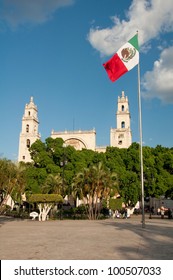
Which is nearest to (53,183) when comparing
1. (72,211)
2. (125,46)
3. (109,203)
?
(72,211)

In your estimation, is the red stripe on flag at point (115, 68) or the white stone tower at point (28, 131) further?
the white stone tower at point (28, 131)

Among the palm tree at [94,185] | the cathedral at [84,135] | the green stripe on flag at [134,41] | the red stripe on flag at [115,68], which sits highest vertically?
the cathedral at [84,135]

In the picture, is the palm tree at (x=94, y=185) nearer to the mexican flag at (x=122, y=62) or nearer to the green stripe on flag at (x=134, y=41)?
the mexican flag at (x=122, y=62)

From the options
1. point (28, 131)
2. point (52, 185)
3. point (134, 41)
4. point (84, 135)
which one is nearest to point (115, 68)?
point (134, 41)

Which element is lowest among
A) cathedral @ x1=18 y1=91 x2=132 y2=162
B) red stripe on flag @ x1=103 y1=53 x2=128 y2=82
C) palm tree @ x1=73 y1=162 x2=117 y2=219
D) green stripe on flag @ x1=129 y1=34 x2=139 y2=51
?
palm tree @ x1=73 y1=162 x2=117 y2=219

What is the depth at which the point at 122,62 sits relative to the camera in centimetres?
1886

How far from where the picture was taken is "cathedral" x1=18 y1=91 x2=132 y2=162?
215ft

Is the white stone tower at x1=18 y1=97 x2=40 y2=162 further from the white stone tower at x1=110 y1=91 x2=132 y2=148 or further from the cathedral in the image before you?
the white stone tower at x1=110 y1=91 x2=132 y2=148

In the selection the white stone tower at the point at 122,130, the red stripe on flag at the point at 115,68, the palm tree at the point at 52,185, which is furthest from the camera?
the white stone tower at the point at 122,130

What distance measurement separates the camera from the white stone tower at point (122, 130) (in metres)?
65.4

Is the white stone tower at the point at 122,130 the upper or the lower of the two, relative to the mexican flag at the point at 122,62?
upper

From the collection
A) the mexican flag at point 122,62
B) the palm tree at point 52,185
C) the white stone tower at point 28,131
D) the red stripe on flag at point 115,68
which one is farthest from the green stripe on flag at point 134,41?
the white stone tower at point 28,131

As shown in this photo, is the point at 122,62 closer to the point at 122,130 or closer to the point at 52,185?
the point at 52,185

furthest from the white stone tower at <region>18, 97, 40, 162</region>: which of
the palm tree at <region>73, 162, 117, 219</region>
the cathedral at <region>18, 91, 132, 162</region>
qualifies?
the palm tree at <region>73, 162, 117, 219</region>
